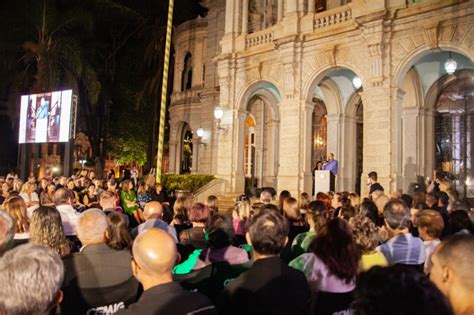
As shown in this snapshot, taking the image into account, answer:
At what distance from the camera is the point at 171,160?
28297 millimetres

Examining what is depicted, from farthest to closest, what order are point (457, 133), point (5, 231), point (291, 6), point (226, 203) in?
point (226, 203) → point (291, 6) → point (457, 133) → point (5, 231)

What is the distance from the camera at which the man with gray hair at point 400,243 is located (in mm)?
4270

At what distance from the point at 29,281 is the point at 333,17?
15.9m

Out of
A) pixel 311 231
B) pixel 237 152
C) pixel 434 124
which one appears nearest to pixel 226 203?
pixel 237 152

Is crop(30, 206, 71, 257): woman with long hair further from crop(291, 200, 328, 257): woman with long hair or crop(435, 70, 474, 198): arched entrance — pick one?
crop(435, 70, 474, 198): arched entrance

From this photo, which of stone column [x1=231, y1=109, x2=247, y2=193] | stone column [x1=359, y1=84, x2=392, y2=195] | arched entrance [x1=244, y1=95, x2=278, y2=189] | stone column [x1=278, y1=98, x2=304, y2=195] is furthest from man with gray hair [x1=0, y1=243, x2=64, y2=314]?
arched entrance [x1=244, y1=95, x2=278, y2=189]

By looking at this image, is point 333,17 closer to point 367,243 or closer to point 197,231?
point 197,231

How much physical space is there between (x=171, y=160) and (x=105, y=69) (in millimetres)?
12691

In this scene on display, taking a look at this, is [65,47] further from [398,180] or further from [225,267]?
[225,267]

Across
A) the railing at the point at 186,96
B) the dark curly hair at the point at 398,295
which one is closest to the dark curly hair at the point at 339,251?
the dark curly hair at the point at 398,295

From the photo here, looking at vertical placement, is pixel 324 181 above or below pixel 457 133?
below

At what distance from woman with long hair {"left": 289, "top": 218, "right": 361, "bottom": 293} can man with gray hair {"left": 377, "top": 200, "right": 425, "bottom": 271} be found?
3.17 ft

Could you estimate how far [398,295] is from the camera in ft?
5.17

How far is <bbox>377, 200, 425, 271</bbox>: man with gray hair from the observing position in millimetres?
4270
